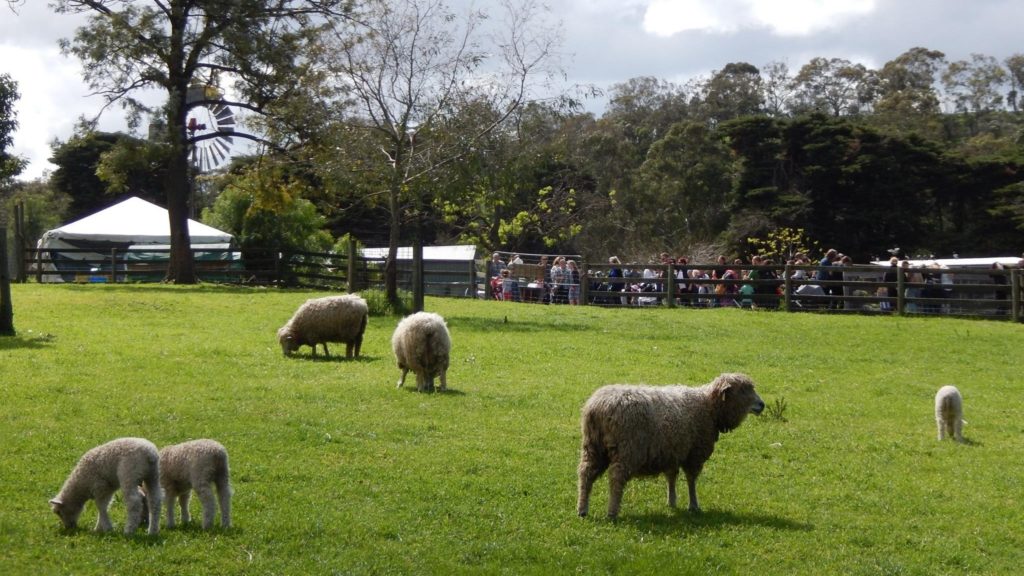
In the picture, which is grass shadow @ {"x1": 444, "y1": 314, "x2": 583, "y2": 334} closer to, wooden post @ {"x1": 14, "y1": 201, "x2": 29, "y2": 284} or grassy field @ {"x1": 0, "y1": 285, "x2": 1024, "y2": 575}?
grassy field @ {"x1": 0, "y1": 285, "x2": 1024, "y2": 575}

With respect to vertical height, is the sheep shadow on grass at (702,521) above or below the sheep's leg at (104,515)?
below

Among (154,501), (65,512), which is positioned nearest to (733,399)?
(154,501)

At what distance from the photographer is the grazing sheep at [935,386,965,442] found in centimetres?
1192

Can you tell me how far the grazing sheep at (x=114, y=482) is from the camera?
285 inches

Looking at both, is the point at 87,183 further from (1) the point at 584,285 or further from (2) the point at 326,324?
(2) the point at 326,324

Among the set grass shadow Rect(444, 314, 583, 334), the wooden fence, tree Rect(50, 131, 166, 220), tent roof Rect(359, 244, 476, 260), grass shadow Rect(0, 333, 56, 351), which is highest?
tree Rect(50, 131, 166, 220)

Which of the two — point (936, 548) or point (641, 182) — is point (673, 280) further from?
point (641, 182)

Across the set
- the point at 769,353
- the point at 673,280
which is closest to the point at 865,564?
the point at 769,353

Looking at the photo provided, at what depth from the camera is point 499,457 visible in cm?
1036

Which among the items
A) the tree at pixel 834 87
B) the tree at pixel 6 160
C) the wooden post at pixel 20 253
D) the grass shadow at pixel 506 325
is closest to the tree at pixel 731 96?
the tree at pixel 834 87

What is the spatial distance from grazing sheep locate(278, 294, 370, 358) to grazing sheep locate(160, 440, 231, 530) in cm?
1003

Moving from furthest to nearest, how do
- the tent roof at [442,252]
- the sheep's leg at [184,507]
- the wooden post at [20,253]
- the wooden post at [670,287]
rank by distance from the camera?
the tent roof at [442,252], the wooden post at [20,253], the wooden post at [670,287], the sheep's leg at [184,507]

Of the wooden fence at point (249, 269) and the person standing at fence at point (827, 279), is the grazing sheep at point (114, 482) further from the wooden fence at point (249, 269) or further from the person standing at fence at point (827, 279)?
the wooden fence at point (249, 269)

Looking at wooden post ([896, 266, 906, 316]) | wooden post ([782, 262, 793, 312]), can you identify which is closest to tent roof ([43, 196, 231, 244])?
wooden post ([782, 262, 793, 312])
